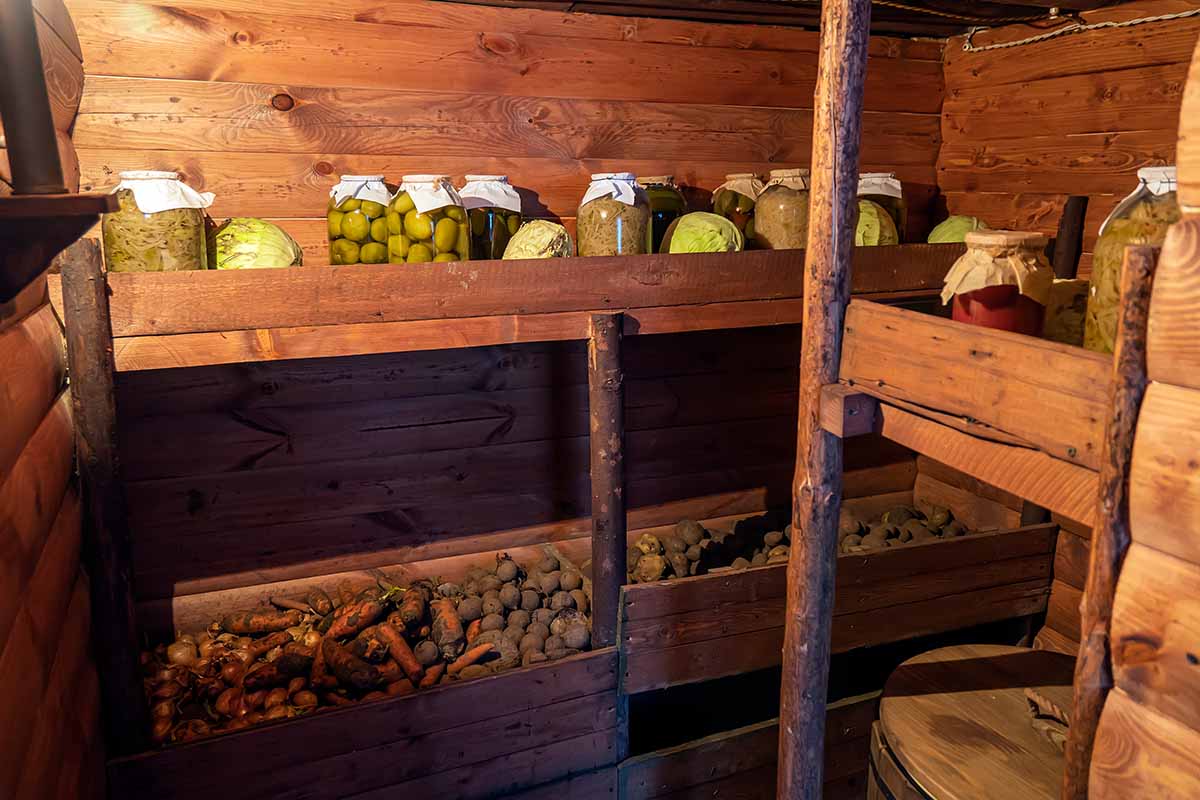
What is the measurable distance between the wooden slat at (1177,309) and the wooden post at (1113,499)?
2 cm

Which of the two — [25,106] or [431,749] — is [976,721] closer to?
[431,749]

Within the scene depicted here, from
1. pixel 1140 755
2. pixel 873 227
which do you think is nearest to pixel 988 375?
pixel 1140 755

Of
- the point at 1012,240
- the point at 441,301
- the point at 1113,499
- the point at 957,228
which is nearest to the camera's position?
the point at 1113,499

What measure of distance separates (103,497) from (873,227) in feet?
6.77

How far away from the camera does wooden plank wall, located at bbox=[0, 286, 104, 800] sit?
1.16 metres

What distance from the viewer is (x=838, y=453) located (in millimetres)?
1691

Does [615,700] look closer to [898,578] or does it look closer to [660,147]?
[898,578]

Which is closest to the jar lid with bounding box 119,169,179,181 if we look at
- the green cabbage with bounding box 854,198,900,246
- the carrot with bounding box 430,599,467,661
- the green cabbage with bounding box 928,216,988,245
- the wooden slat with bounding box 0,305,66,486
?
the wooden slat with bounding box 0,305,66,486

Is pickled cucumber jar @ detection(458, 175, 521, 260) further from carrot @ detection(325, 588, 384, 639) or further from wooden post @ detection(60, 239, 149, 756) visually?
carrot @ detection(325, 588, 384, 639)

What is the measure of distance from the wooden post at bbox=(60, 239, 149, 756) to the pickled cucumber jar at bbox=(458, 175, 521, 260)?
34.3 inches

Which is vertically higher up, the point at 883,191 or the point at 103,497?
the point at 883,191

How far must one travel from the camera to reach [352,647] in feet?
7.36

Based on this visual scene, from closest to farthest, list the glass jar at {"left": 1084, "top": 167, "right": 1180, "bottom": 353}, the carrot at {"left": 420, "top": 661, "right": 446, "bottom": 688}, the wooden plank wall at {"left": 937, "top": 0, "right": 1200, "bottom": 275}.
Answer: the glass jar at {"left": 1084, "top": 167, "right": 1180, "bottom": 353}
the carrot at {"left": 420, "top": 661, "right": 446, "bottom": 688}
the wooden plank wall at {"left": 937, "top": 0, "right": 1200, "bottom": 275}

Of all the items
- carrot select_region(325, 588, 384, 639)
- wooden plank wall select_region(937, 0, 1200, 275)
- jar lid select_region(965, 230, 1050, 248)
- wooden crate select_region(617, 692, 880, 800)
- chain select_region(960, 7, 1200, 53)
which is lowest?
wooden crate select_region(617, 692, 880, 800)
